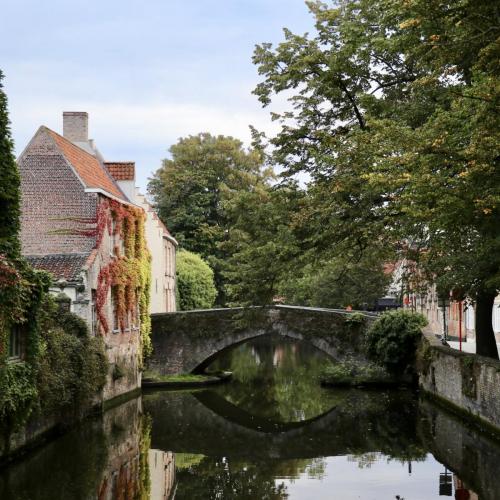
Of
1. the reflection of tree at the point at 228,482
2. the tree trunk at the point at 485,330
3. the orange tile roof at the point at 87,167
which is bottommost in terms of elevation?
the reflection of tree at the point at 228,482

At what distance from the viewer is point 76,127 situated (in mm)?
29234

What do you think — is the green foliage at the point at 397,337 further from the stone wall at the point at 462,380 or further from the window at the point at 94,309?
the window at the point at 94,309

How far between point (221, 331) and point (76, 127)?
9.15m

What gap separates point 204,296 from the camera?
41.7 metres

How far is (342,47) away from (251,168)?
27.9m

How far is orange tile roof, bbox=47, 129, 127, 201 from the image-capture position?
2331cm

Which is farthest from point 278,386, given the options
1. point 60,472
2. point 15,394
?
point 15,394

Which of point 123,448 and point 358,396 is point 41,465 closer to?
point 123,448

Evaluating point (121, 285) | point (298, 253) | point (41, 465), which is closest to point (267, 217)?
point (298, 253)

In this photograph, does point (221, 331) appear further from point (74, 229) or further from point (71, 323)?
point (71, 323)

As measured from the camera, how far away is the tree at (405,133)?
1102 centimetres

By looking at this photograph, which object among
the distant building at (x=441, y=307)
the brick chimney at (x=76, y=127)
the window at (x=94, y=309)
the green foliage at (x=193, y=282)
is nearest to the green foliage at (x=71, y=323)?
the window at (x=94, y=309)

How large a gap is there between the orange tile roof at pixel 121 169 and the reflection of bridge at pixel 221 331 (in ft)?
17.2

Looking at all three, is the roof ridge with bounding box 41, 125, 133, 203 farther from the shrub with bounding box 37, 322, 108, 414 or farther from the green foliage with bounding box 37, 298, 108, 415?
the shrub with bounding box 37, 322, 108, 414
